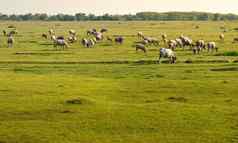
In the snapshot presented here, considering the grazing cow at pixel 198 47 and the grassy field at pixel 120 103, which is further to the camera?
the grazing cow at pixel 198 47

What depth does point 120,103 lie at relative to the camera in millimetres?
20938

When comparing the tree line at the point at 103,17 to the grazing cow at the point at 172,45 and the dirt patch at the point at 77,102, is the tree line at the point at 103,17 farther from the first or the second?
the dirt patch at the point at 77,102

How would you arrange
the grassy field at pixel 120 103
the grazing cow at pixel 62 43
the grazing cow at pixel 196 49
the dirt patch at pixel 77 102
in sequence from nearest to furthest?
the grassy field at pixel 120 103 → the dirt patch at pixel 77 102 → the grazing cow at pixel 196 49 → the grazing cow at pixel 62 43

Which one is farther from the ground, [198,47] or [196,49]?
[198,47]

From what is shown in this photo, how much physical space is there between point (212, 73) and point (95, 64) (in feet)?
30.3

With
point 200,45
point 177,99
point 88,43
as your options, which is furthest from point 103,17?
point 177,99

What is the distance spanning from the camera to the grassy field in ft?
53.0

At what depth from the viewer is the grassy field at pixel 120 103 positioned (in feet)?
53.0

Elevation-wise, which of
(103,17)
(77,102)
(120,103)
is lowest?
(103,17)

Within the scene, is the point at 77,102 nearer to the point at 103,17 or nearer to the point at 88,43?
the point at 88,43

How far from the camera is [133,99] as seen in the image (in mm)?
21922

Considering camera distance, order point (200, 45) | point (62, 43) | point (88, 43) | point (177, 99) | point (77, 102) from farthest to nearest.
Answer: point (88, 43)
point (62, 43)
point (200, 45)
point (177, 99)
point (77, 102)

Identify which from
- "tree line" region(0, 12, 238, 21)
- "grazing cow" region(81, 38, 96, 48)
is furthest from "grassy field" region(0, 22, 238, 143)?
"tree line" region(0, 12, 238, 21)

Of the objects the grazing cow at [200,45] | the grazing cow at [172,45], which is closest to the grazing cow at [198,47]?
the grazing cow at [200,45]
